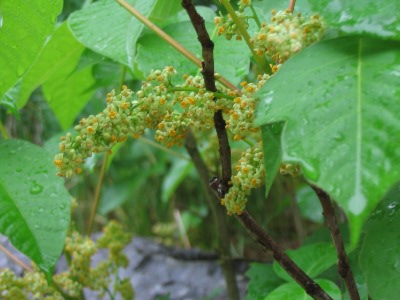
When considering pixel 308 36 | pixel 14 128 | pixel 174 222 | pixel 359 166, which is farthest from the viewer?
pixel 174 222

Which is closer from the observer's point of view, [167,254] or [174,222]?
[167,254]

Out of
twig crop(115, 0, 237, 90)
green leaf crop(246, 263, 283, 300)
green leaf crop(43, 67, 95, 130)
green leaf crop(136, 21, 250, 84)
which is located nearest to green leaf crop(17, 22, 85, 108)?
green leaf crop(43, 67, 95, 130)

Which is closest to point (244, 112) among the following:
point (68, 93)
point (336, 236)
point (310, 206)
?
point (336, 236)

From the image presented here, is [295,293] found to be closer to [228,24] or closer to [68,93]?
[228,24]

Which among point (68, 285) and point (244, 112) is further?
point (68, 285)

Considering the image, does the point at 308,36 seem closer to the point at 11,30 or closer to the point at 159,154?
the point at 11,30

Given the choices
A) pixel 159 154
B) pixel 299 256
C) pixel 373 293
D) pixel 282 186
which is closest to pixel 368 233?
pixel 373 293

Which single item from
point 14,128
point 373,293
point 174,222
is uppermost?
point 373,293
